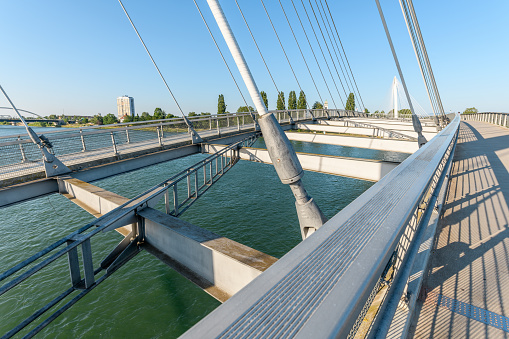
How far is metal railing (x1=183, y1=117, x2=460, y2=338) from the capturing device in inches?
41.3

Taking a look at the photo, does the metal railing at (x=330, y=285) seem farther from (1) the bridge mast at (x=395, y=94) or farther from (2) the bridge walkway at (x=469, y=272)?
(1) the bridge mast at (x=395, y=94)

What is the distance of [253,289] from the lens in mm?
1278

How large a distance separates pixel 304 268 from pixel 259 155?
9663 millimetres

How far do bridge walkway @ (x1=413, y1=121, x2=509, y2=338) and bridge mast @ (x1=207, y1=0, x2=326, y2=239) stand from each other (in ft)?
5.43

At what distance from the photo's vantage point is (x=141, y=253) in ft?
25.3

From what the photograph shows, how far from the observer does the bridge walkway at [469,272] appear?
2.30m

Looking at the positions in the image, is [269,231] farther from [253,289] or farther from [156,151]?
[253,289]

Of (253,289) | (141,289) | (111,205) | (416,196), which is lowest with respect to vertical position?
(141,289)

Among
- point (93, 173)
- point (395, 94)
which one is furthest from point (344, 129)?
point (395, 94)

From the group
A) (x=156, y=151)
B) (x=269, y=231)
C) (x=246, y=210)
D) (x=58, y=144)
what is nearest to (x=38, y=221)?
(x=58, y=144)

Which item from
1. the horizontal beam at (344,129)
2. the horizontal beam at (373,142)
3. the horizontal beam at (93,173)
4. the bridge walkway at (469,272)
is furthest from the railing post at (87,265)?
the horizontal beam at (344,129)

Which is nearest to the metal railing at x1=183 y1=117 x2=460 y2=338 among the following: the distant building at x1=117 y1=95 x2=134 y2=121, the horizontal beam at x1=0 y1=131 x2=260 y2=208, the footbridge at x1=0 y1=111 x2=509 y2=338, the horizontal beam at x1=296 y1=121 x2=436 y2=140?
the footbridge at x1=0 y1=111 x2=509 y2=338

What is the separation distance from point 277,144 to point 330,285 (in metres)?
2.55

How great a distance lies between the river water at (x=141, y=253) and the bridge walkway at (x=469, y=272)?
4.45 m
